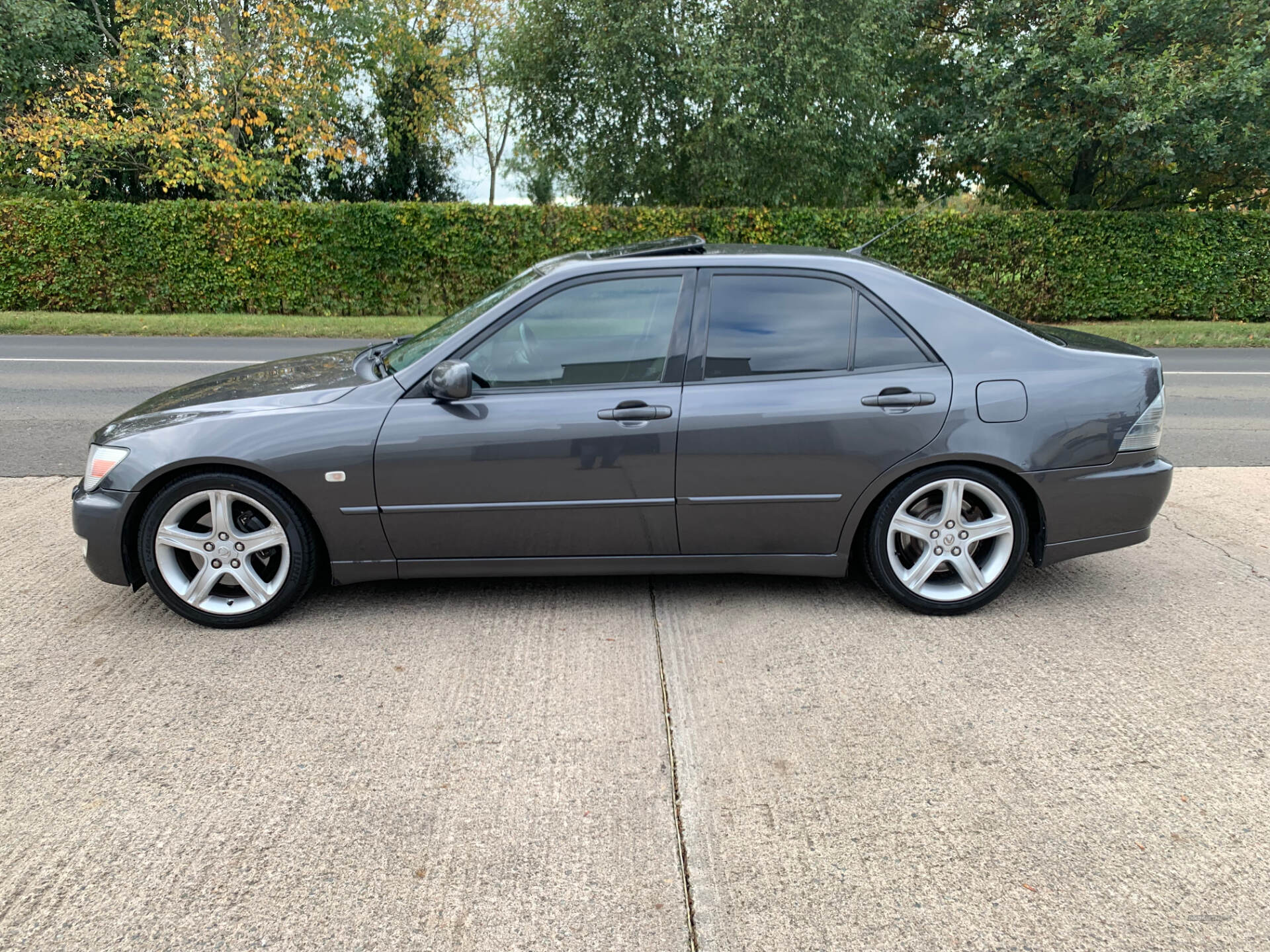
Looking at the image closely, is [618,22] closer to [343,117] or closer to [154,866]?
[343,117]

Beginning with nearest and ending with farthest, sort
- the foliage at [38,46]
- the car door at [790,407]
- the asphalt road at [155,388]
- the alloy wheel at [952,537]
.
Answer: the car door at [790,407] < the alloy wheel at [952,537] < the asphalt road at [155,388] < the foliage at [38,46]

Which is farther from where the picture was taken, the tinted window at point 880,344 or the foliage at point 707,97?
the foliage at point 707,97

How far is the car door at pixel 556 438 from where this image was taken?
3.99 m

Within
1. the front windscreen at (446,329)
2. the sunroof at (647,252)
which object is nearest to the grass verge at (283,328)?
the front windscreen at (446,329)

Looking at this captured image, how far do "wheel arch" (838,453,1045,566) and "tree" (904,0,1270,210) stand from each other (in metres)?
14.7

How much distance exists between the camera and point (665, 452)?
13.2 ft

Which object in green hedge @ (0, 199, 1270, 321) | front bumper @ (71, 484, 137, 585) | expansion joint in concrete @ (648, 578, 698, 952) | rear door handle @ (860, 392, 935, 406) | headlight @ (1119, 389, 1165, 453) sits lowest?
expansion joint in concrete @ (648, 578, 698, 952)

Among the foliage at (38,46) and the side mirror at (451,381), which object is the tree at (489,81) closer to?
the foliage at (38,46)

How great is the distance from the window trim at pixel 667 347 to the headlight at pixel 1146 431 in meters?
1.93

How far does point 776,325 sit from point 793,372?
22cm

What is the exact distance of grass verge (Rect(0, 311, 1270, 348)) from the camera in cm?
1584

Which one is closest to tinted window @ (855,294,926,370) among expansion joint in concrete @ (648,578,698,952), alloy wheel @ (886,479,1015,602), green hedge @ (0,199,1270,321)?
alloy wheel @ (886,479,1015,602)

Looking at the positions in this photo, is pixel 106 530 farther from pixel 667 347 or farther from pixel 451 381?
pixel 667 347

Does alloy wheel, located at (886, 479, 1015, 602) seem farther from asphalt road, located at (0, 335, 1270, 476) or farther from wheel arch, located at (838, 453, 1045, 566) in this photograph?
asphalt road, located at (0, 335, 1270, 476)
